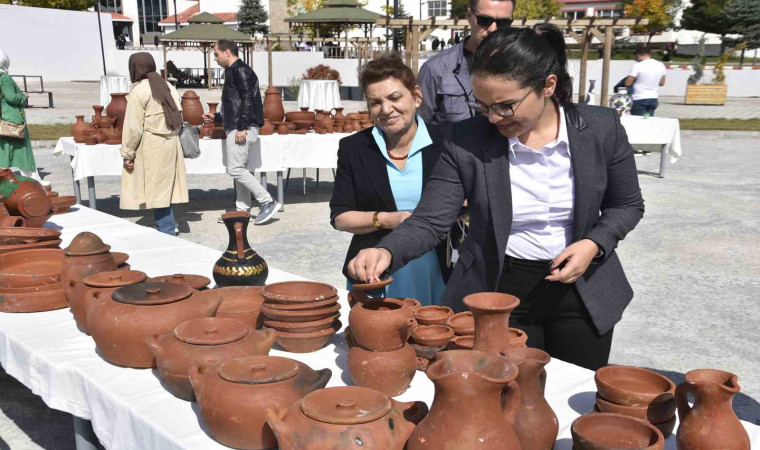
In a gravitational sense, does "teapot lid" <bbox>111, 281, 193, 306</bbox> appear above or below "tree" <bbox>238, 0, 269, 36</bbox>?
below

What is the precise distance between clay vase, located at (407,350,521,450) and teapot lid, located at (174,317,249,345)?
0.71 m

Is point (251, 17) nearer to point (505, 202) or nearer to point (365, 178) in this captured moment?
point (365, 178)

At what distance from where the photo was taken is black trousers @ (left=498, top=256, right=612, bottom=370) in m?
2.18

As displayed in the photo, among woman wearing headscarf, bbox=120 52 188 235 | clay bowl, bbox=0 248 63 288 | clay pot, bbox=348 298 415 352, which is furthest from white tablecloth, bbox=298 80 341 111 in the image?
clay pot, bbox=348 298 415 352

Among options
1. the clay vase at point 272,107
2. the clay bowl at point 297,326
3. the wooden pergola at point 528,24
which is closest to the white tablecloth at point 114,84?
the wooden pergola at point 528,24

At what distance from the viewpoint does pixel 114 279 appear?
2406 millimetres

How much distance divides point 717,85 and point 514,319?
21802mm

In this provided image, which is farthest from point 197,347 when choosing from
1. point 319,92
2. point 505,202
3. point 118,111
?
point 319,92

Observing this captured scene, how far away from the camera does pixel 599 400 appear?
1641mm

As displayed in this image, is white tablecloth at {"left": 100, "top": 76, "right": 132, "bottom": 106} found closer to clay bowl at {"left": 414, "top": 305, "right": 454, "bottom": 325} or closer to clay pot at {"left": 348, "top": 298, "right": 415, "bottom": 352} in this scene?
clay bowl at {"left": 414, "top": 305, "right": 454, "bottom": 325}

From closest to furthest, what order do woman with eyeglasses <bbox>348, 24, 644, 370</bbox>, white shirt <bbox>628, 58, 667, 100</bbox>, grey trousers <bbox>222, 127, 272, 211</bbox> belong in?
woman with eyeglasses <bbox>348, 24, 644, 370</bbox> → grey trousers <bbox>222, 127, 272, 211</bbox> → white shirt <bbox>628, 58, 667, 100</bbox>

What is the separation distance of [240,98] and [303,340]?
193 inches

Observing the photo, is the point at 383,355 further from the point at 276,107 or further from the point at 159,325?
the point at 276,107

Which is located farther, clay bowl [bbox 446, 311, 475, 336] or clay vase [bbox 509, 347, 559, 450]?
clay bowl [bbox 446, 311, 475, 336]
